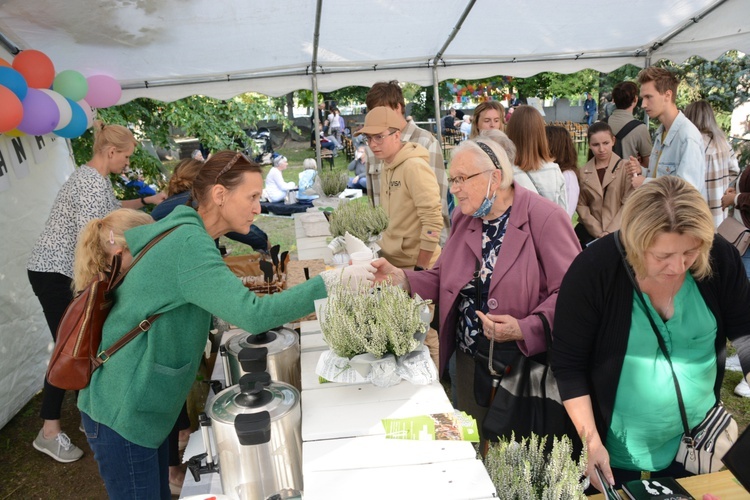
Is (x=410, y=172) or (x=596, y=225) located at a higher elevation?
(x=410, y=172)

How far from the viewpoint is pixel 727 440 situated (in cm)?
162

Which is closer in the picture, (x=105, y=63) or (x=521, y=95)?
(x=105, y=63)

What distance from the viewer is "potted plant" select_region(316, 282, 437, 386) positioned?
154cm

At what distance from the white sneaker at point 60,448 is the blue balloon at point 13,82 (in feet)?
7.00

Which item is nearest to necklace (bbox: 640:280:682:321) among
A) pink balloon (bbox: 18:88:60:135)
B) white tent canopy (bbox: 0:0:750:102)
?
pink balloon (bbox: 18:88:60:135)

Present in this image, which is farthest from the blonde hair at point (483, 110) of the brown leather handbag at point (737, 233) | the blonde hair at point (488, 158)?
the blonde hair at point (488, 158)

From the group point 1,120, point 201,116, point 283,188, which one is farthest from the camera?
point 283,188

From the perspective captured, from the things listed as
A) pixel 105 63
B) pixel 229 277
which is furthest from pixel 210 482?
pixel 105 63

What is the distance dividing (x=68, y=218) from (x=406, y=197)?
2037mm

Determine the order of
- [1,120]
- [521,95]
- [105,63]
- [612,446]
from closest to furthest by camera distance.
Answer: [612,446] < [1,120] < [105,63] < [521,95]

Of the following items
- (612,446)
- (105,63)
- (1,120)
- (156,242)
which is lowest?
(612,446)

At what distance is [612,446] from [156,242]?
1567 mm

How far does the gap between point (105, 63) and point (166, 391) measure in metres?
4.66

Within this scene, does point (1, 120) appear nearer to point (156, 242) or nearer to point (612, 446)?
point (156, 242)
